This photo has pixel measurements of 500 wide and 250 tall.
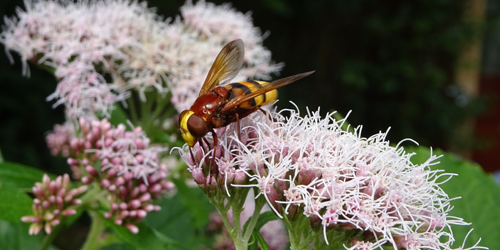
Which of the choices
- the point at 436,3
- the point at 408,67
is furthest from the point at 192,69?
the point at 436,3

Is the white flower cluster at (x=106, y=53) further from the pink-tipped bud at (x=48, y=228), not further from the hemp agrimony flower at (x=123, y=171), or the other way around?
the pink-tipped bud at (x=48, y=228)

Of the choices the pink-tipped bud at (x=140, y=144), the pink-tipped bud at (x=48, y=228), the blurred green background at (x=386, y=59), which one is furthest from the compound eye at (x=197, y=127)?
the blurred green background at (x=386, y=59)

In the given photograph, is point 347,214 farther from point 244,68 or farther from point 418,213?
point 244,68

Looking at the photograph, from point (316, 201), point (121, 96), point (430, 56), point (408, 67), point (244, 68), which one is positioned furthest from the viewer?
point (430, 56)

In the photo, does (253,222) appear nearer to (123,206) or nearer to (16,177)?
(123,206)

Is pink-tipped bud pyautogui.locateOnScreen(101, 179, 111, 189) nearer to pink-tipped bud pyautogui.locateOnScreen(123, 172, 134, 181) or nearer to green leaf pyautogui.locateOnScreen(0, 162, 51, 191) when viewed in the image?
pink-tipped bud pyautogui.locateOnScreen(123, 172, 134, 181)

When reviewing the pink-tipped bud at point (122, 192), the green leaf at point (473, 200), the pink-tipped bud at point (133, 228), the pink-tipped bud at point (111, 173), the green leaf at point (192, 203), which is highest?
the green leaf at point (473, 200)
